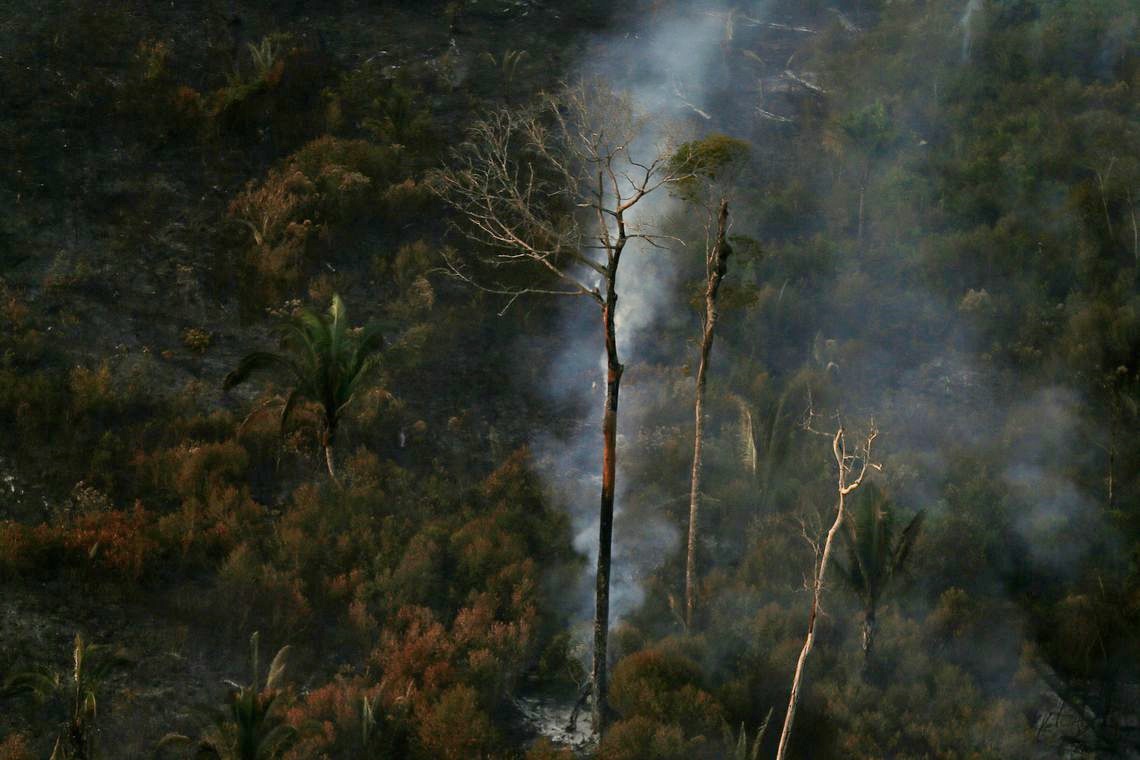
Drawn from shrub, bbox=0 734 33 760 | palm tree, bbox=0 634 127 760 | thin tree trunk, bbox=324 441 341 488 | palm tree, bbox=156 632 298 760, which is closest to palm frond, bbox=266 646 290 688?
palm tree, bbox=156 632 298 760

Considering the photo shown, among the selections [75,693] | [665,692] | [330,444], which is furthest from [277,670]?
[665,692]

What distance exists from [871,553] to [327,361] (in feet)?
28.5

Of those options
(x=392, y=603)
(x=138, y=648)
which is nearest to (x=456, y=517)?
(x=392, y=603)

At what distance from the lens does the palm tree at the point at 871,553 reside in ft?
51.8

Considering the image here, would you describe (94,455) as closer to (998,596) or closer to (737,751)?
(737,751)

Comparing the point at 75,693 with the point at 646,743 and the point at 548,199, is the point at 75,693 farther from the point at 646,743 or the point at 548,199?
the point at 548,199

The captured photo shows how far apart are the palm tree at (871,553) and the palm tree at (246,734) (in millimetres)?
7972

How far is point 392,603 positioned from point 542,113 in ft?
48.3

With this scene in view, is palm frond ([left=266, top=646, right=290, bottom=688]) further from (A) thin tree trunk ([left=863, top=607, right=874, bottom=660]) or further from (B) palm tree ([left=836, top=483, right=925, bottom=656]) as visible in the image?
(A) thin tree trunk ([left=863, top=607, right=874, bottom=660])

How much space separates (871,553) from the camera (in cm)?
1583

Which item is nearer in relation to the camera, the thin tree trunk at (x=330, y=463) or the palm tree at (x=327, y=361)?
the palm tree at (x=327, y=361)

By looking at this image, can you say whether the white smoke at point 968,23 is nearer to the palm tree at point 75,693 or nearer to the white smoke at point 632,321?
the white smoke at point 632,321

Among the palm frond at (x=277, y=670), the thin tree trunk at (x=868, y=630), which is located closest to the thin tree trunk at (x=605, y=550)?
the thin tree trunk at (x=868, y=630)

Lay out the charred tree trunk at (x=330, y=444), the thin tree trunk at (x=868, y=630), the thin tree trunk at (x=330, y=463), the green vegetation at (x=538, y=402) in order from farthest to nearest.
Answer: the thin tree trunk at (x=330, y=463) → the charred tree trunk at (x=330, y=444) → the thin tree trunk at (x=868, y=630) → the green vegetation at (x=538, y=402)
